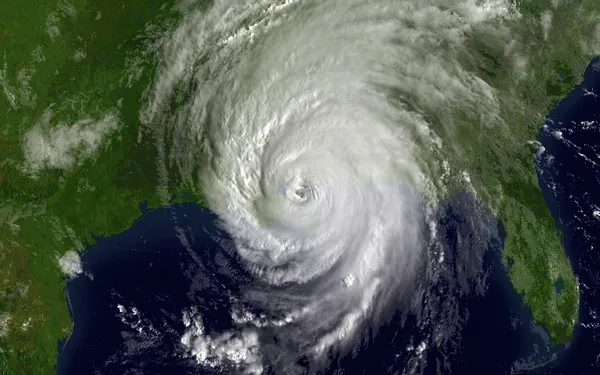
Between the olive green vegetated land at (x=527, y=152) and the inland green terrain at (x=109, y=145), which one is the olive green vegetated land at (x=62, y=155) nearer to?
the inland green terrain at (x=109, y=145)

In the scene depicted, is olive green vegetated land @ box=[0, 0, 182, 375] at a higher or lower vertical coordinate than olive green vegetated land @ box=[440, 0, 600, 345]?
higher

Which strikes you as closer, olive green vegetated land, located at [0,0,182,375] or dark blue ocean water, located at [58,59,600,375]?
dark blue ocean water, located at [58,59,600,375]

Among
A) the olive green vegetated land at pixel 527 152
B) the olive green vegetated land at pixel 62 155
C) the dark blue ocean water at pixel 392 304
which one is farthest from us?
the olive green vegetated land at pixel 62 155

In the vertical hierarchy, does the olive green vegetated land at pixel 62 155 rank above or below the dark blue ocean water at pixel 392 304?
above

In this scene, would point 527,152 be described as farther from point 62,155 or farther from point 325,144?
point 62,155

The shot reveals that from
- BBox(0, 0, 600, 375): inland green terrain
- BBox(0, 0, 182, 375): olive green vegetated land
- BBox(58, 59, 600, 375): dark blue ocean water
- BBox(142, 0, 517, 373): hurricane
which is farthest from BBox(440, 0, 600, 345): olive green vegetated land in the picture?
BBox(0, 0, 182, 375): olive green vegetated land

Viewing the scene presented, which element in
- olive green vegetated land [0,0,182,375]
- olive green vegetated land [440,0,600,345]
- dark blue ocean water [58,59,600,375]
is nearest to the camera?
dark blue ocean water [58,59,600,375]

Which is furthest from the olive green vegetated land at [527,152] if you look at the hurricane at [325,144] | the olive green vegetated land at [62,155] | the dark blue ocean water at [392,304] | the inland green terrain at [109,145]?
the olive green vegetated land at [62,155]

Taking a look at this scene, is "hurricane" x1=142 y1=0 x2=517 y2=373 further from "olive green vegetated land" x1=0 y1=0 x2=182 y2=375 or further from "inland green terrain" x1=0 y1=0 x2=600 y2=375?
"olive green vegetated land" x1=0 y1=0 x2=182 y2=375
